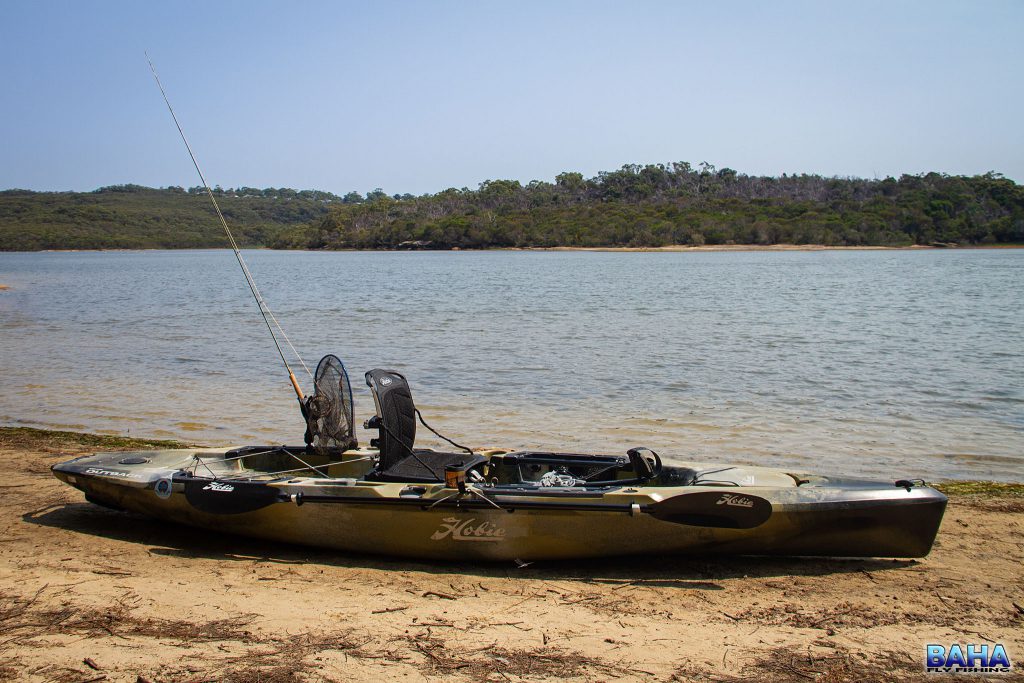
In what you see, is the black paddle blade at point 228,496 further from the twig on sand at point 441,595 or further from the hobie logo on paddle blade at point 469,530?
the twig on sand at point 441,595

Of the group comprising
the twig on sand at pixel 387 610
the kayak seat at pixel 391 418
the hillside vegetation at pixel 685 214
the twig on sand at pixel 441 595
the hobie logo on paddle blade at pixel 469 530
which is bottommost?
Answer: the twig on sand at pixel 441 595

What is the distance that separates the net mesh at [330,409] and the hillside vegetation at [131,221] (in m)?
129

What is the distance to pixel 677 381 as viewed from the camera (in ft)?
52.3

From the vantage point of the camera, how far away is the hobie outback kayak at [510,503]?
604 cm

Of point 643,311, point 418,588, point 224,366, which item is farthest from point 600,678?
point 643,311

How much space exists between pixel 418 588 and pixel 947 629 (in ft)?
10.9

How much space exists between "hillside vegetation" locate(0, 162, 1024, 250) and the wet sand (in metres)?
83.8

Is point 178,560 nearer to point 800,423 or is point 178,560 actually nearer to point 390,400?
point 390,400

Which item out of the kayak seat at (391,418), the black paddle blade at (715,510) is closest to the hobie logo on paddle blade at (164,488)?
the kayak seat at (391,418)

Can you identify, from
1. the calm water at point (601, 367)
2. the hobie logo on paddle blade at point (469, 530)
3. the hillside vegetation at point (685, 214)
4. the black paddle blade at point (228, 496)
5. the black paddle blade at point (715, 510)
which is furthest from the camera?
the hillside vegetation at point (685, 214)

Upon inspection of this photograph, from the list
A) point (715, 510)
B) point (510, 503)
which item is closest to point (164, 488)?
point (510, 503)

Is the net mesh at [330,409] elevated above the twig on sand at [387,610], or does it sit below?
above

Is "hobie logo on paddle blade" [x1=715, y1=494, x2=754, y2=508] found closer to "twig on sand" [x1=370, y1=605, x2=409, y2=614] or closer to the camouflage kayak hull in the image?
the camouflage kayak hull

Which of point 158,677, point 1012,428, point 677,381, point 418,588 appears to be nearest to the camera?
point 158,677
